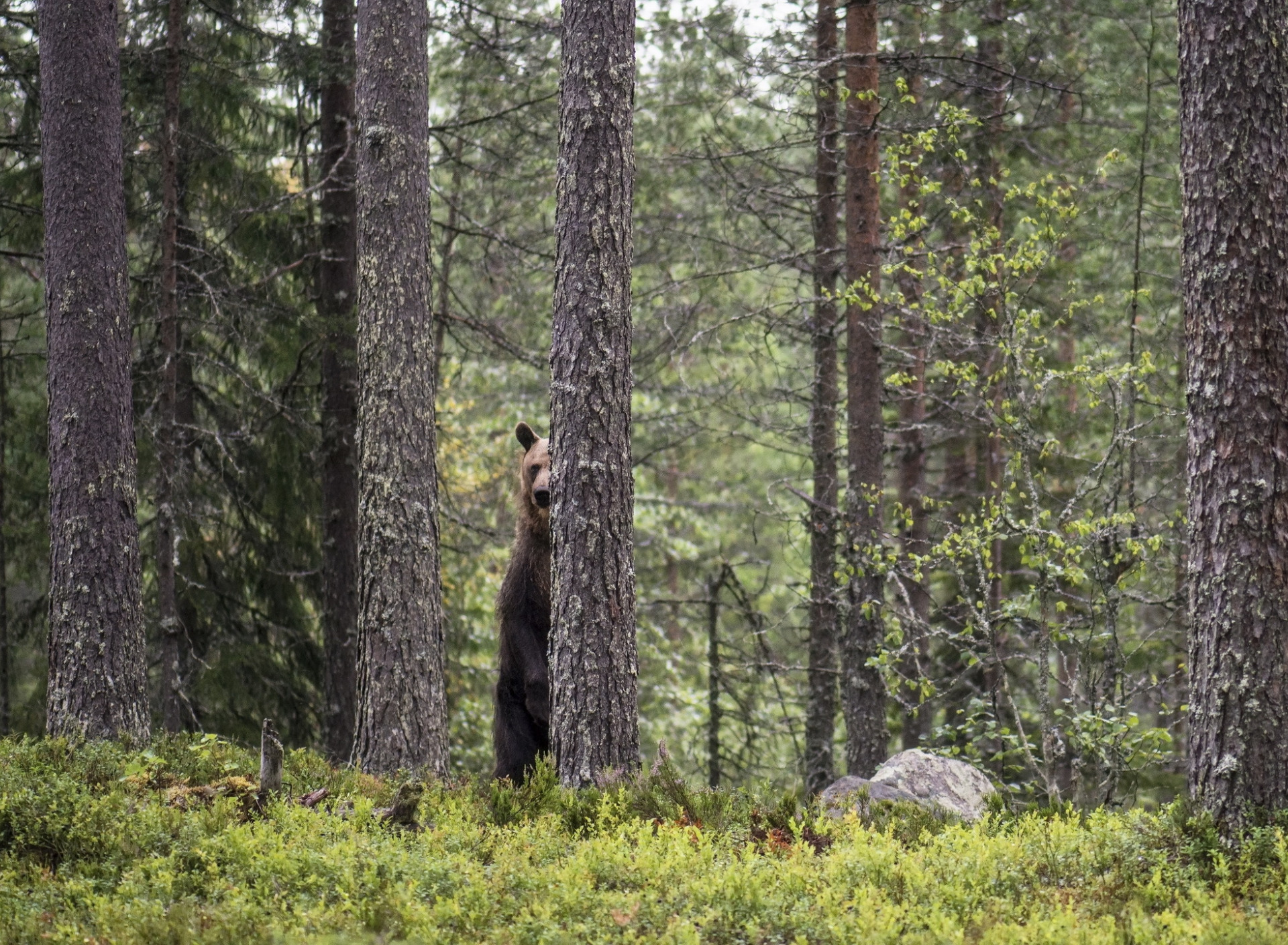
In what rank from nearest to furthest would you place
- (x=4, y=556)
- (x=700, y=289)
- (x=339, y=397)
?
(x=339, y=397) → (x=4, y=556) → (x=700, y=289)

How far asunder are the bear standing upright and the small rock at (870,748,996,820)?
2.81 metres

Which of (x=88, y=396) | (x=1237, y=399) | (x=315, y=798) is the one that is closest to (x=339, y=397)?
(x=88, y=396)

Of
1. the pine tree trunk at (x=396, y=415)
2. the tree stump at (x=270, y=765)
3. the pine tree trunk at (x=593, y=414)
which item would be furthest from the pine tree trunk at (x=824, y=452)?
the tree stump at (x=270, y=765)

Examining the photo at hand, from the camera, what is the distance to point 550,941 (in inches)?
188

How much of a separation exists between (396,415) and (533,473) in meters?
1.55

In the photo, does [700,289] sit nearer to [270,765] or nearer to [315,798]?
[315,798]

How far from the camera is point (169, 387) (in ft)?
37.9

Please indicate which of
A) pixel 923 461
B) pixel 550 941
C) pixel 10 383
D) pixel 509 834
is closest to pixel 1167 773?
pixel 923 461

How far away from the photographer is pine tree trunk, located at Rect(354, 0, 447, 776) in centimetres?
905

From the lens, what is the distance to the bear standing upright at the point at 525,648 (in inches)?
391

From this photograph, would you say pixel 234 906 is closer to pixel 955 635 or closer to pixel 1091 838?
pixel 1091 838

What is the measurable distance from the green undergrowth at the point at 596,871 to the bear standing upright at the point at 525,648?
253 centimetres

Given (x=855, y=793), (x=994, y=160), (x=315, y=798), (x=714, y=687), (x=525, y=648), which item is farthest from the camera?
(x=714, y=687)

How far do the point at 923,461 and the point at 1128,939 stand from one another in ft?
36.6
